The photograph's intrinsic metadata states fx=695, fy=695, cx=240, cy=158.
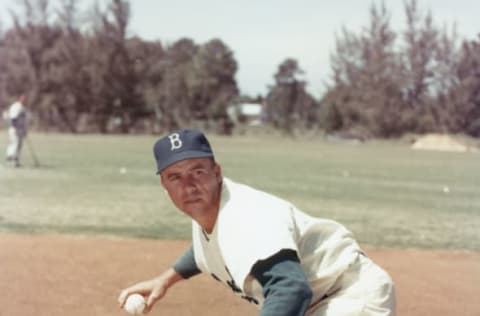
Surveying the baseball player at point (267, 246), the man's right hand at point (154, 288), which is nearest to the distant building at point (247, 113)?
the man's right hand at point (154, 288)

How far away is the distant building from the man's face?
72.7 ft

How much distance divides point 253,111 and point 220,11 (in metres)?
20.9

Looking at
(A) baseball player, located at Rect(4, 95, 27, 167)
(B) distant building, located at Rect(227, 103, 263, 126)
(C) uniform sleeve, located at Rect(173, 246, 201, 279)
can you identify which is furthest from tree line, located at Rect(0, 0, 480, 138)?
(C) uniform sleeve, located at Rect(173, 246, 201, 279)

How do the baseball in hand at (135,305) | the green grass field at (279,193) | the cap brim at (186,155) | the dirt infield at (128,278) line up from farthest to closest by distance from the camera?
the green grass field at (279,193)
the dirt infield at (128,278)
the baseball in hand at (135,305)
the cap brim at (186,155)

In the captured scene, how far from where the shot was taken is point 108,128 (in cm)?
2912

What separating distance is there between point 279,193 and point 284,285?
10019 millimetres

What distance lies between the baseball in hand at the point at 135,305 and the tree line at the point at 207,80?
9008mm

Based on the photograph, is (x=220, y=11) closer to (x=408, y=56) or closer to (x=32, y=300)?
(x=32, y=300)

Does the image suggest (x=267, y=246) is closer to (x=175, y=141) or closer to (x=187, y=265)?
(x=175, y=141)

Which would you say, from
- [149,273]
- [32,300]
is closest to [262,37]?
[149,273]

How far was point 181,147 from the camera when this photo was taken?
2041 mm

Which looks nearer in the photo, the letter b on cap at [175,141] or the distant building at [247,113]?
the letter b on cap at [175,141]

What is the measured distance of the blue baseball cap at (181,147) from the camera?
204 centimetres

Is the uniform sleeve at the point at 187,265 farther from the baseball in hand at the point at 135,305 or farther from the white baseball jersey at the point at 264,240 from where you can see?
the white baseball jersey at the point at 264,240
